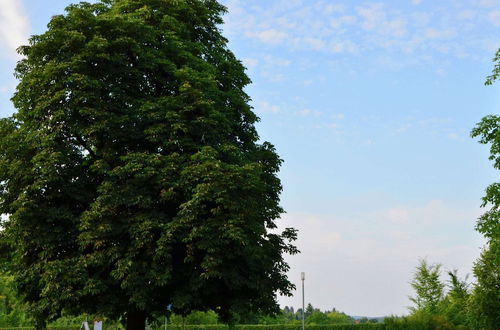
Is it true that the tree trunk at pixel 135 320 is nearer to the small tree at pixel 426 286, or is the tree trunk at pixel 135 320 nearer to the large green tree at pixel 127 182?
the large green tree at pixel 127 182

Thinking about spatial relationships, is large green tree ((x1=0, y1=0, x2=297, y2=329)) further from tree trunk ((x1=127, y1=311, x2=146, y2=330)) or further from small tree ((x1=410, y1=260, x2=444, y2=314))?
small tree ((x1=410, y1=260, x2=444, y2=314))

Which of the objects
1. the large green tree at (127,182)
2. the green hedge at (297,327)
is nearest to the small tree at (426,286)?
the green hedge at (297,327)

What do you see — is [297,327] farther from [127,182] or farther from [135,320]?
[127,182]

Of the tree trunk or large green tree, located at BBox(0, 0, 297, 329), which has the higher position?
large green tree, located at BBox(0, 0, 297, 329)

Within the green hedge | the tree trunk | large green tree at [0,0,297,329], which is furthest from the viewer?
the green hedge

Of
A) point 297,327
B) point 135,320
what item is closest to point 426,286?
point 297,327

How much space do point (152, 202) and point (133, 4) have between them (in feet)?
34.1

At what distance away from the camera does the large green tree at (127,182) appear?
66.2 ft

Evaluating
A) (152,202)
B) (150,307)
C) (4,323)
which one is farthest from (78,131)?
(4,323)

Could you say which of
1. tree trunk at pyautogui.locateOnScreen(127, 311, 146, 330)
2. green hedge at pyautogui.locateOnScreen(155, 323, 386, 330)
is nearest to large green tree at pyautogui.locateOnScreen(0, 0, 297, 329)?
tree trunk at pyautogui.locateOnScreen(127, 311, 146, 330)

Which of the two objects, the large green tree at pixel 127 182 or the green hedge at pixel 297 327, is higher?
the large green tree at pixel 127 182

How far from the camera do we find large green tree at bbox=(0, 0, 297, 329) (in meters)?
20.2

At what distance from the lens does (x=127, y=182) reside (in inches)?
828

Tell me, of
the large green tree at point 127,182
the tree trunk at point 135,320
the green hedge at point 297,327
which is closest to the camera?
the large green tree at point 127,182
